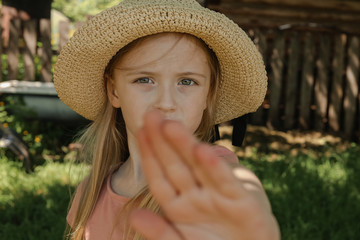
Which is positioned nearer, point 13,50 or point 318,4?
point 13,50

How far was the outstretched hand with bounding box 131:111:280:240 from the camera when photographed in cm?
71

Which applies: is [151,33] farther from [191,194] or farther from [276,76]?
[276,76]

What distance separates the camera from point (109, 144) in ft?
6.77

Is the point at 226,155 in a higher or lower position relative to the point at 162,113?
lower

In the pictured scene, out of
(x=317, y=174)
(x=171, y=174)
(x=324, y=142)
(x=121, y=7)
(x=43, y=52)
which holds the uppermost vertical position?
(x=121, y=7)

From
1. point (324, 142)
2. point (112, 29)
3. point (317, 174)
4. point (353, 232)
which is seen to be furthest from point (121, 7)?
point (324, 142)

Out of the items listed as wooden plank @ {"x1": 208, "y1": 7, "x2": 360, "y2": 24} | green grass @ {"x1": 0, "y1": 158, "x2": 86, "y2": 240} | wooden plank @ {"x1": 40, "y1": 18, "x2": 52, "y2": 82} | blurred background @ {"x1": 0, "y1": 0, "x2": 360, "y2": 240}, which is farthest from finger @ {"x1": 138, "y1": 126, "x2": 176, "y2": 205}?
wooden plank @ {"x1": 208, "y1": 7, "x2": 360, "y2": 24}

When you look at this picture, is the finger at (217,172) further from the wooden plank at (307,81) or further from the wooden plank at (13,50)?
the wooden plank at (13,50)

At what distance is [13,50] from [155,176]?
6053 millimetres

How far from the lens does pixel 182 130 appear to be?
0.73 m

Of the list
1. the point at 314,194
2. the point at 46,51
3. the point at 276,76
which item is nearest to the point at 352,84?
the point at 276,76

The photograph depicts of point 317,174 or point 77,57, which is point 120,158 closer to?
point 77,57

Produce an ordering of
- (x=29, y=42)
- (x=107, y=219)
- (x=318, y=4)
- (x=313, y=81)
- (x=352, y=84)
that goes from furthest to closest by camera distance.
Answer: (x=318, y=4) < (x=313, y=81) < (x=352, y=84) < (x=29, y=42) < (x=107, y=219)

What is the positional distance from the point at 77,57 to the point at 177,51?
1.60 ft
